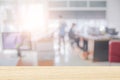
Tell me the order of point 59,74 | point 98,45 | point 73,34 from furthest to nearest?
point 98,45 < point 73,34 < point 59,74

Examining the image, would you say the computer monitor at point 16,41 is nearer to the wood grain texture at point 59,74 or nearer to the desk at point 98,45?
the desk at point 98,45

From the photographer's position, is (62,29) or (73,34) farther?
(73,34)

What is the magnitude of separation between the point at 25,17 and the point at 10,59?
0.55 metres

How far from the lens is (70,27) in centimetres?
235

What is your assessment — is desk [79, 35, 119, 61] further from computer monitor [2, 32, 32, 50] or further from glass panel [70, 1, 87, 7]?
computer monitor [2, 32, 32, 50]

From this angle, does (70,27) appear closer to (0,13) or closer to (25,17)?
(25,17)

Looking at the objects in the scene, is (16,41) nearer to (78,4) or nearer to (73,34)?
(73,34)

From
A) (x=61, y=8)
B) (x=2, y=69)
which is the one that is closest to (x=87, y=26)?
(x=61, y=8)

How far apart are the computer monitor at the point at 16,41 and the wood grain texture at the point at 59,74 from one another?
57.8 inches

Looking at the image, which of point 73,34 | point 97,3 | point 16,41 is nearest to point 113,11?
point 97,3

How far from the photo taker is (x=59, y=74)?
688mm

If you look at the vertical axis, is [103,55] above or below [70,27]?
below

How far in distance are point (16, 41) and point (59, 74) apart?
63.4 inches

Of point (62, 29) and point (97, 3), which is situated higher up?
point (97, 3)
